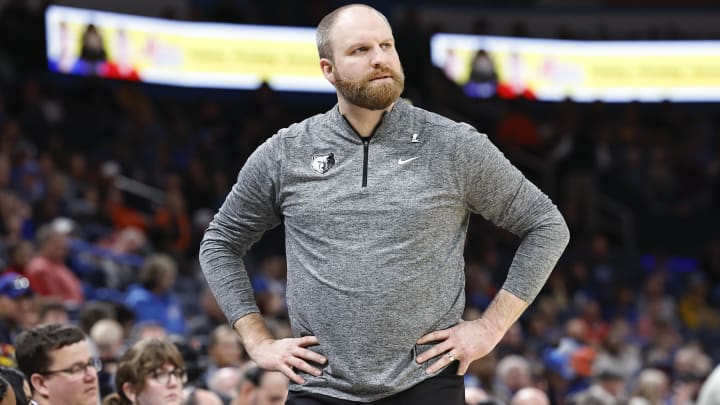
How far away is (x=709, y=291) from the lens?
50.3ft

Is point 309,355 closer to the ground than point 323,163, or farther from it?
closer to the ground

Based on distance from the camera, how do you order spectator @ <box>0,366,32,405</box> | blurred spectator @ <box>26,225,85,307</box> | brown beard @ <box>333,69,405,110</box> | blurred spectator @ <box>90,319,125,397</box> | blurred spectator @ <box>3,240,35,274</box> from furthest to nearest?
blurred spectator @ <box>26,225,85,307</box>
blurred spectator @ <box>3,240,35,274</box>
blurred spectator @ <box>90,319,125,397</box>
spectator @ <box>0,366,32,405</box>
brown beard @ <box>333,69,405,110</box>

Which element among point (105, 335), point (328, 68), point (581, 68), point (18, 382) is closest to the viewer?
point (328, 68)

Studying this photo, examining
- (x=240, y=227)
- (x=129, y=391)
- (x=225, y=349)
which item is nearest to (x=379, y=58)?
(x=240, y=227)

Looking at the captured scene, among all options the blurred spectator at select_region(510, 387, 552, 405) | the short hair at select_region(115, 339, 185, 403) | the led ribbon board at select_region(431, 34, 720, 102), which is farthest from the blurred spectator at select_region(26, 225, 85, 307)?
the led ribbon board at select_region(431, 34, 720, 102)

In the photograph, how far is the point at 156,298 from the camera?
9.08 m

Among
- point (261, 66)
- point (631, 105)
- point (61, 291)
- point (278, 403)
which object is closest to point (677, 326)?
point (631, 105)

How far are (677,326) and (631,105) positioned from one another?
4.43 metres

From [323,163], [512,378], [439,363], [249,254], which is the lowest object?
[512,378]

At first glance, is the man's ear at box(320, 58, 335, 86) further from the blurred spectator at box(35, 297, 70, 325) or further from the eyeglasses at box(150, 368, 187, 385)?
the blurred spectator at box(35, 297, 70, 325)

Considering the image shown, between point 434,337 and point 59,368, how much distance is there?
77.9 inches

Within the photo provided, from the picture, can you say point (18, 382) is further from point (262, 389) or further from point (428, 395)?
point (428, 395)

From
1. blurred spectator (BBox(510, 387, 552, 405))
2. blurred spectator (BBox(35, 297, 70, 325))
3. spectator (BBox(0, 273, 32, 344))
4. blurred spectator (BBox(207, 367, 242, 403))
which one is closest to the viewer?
blurred spectator (BBox(207, 367, 242, 403))

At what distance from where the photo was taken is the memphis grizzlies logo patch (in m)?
3.17
